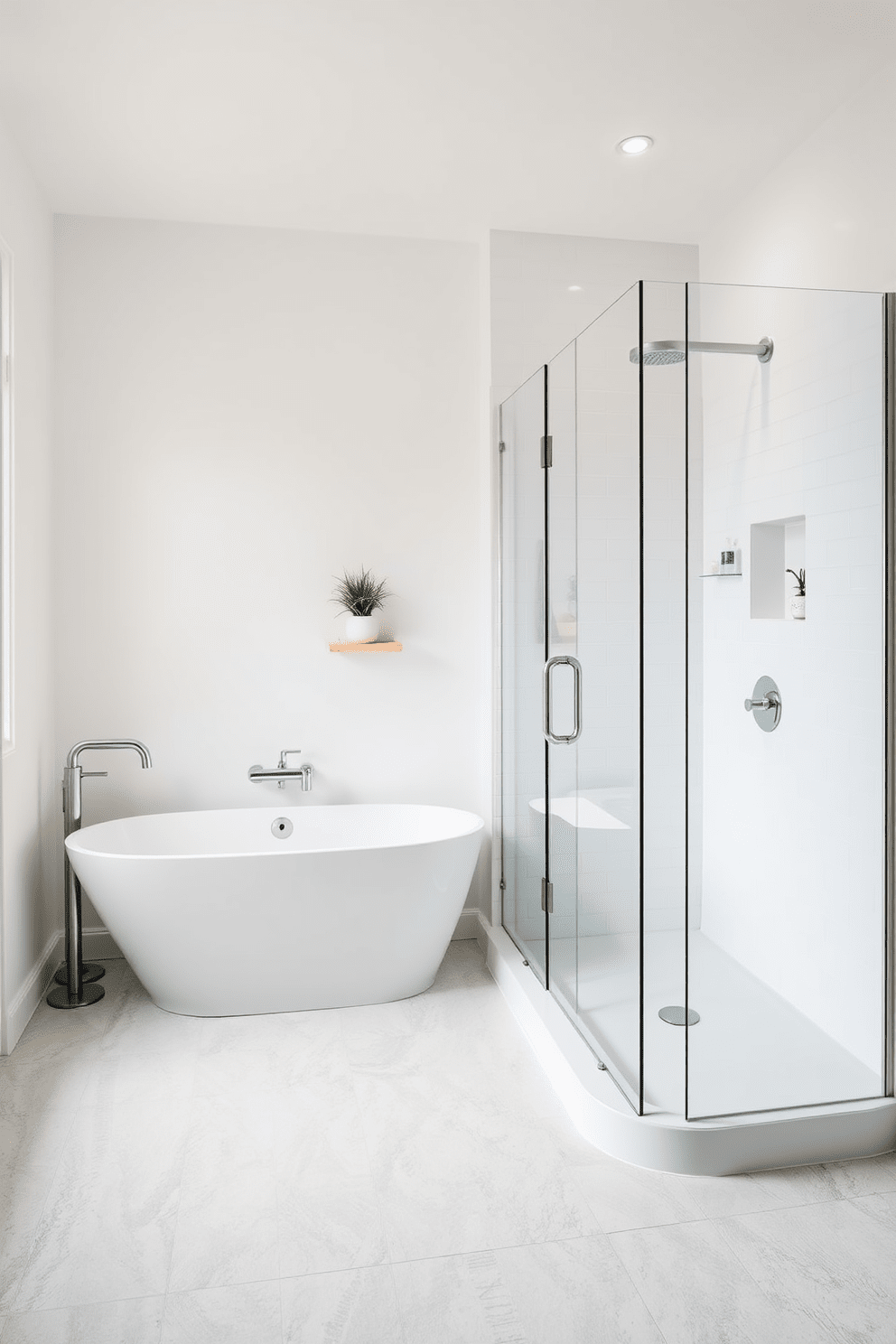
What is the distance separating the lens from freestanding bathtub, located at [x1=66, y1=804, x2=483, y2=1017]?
2887 mm

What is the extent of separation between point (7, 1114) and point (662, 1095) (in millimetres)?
1759

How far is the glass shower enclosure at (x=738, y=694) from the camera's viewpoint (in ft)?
6.98

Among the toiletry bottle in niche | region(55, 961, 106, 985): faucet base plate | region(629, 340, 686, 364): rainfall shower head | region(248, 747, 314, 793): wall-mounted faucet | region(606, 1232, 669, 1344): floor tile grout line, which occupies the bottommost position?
region(606, 1232, 669, 1344): floor tile grout line

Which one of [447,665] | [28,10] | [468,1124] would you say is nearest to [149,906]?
[468,1124]

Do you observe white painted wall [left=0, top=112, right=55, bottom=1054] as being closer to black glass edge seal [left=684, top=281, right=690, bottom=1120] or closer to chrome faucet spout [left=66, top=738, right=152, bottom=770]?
chrome faucet spout [left=66, top=738, right=152, bottom=770]

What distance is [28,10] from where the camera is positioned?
7.51 ft

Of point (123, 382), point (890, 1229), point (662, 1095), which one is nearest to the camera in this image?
point (890, 1229)

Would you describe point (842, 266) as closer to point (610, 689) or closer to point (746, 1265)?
point (610, 689)

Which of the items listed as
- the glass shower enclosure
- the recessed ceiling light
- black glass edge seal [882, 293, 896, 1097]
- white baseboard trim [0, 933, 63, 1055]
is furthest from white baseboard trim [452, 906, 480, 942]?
the recessed ceiling light

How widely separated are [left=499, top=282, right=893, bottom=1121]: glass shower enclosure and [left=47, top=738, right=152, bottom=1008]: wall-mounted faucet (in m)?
1.80

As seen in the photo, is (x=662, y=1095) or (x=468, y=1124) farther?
(x=468, y=1124)

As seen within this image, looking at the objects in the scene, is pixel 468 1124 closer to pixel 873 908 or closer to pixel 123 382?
pixel 873 908

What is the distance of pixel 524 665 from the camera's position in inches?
131

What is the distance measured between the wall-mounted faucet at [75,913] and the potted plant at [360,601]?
92cm
